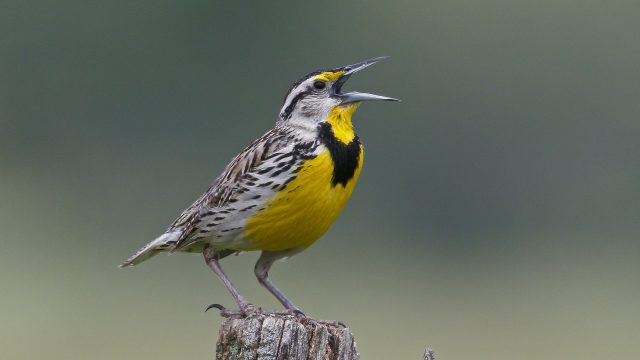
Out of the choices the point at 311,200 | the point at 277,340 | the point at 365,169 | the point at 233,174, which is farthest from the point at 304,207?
the point at 365,169

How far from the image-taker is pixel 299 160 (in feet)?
16.7

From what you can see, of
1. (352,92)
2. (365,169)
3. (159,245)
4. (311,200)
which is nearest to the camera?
(311,200)

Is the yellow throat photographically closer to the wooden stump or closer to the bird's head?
the bird's head

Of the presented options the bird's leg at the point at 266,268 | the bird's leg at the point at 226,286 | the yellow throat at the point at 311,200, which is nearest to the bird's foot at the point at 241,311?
the bird's leg at the point at 226,286

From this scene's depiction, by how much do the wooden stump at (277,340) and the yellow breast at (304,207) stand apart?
0.76 meters

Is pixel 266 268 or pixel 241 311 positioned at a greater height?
pixel 266 268

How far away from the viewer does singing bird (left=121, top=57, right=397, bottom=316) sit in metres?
5.06

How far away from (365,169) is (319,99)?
10.3 m

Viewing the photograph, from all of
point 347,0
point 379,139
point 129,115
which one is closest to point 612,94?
point 379,139

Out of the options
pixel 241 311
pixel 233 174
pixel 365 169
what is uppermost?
pixel 365 169

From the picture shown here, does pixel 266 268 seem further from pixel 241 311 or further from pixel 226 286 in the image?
pixel 241 311

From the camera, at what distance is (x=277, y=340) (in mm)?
4238

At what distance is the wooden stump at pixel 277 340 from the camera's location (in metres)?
4.24

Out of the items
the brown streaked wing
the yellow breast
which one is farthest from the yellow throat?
the brown streaked wing
